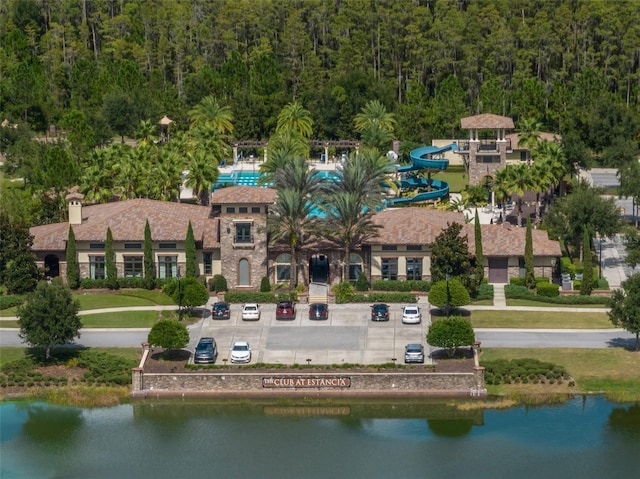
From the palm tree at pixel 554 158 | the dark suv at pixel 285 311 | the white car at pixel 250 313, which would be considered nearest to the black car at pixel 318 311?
the dark suv at pixel 285 311

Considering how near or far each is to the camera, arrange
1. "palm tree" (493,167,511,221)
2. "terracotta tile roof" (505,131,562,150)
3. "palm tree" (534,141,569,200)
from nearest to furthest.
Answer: "palm tree" (493,167,511,221) → "palm tree" (534,141,569,200) → "terracotta tile roof" (505,131,562,150)

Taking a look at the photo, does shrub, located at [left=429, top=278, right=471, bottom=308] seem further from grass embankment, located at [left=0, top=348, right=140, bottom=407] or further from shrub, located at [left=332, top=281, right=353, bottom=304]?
grass embankment, located at [left=0, top=348, right=140, bottom=407]

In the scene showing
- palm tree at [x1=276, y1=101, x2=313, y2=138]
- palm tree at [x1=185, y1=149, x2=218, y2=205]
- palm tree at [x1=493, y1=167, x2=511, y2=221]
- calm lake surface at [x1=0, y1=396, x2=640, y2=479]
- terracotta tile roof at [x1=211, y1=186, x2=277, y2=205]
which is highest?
palm tree at [x1=276, y1=101, x2=313, y2=138]

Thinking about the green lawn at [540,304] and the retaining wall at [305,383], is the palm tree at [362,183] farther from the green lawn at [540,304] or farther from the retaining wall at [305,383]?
the retaining wall at [305,383]

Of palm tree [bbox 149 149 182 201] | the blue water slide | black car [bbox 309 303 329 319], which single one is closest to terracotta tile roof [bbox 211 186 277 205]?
black car [bbox 309 303 329 319]

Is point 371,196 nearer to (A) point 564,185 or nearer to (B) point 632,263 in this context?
(B) point 632,263

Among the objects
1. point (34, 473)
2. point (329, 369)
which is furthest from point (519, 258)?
point (34, 473)
